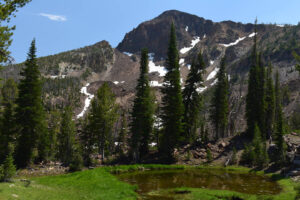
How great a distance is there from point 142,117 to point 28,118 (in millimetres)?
17129

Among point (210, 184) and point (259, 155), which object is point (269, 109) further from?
point (210, 184)

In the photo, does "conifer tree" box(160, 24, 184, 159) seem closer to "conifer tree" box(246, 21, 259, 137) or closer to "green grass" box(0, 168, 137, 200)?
"green grass" box(0, 168, 137, 200)

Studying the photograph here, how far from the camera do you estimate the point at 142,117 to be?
→ 41.2 meters

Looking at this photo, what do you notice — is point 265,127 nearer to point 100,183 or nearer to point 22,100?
point 100,183

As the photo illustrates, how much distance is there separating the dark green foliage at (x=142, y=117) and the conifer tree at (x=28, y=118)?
14.1 meters

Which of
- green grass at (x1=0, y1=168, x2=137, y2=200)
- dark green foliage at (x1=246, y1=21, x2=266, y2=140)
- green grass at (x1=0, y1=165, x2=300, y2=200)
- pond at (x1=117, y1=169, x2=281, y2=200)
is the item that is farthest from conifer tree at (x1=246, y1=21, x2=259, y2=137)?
green grass at (x1=0, y1=168, x2=137, y2=200)

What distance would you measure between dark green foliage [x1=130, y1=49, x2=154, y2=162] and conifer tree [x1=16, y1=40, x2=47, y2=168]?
14105 mm

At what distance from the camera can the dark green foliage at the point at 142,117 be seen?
4047cm

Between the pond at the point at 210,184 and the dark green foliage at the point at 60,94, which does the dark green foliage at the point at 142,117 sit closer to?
the pond at the point at 210,184

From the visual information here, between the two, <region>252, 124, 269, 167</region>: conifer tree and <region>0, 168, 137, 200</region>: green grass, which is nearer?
<region>0, 168, 137, 200</region>: green grass

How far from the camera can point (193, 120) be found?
158 feet

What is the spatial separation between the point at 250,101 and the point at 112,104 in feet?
93.7

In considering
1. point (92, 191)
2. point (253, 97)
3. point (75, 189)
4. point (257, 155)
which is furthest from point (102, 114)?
point (253, 97)

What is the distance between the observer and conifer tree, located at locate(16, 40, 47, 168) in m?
34.4
